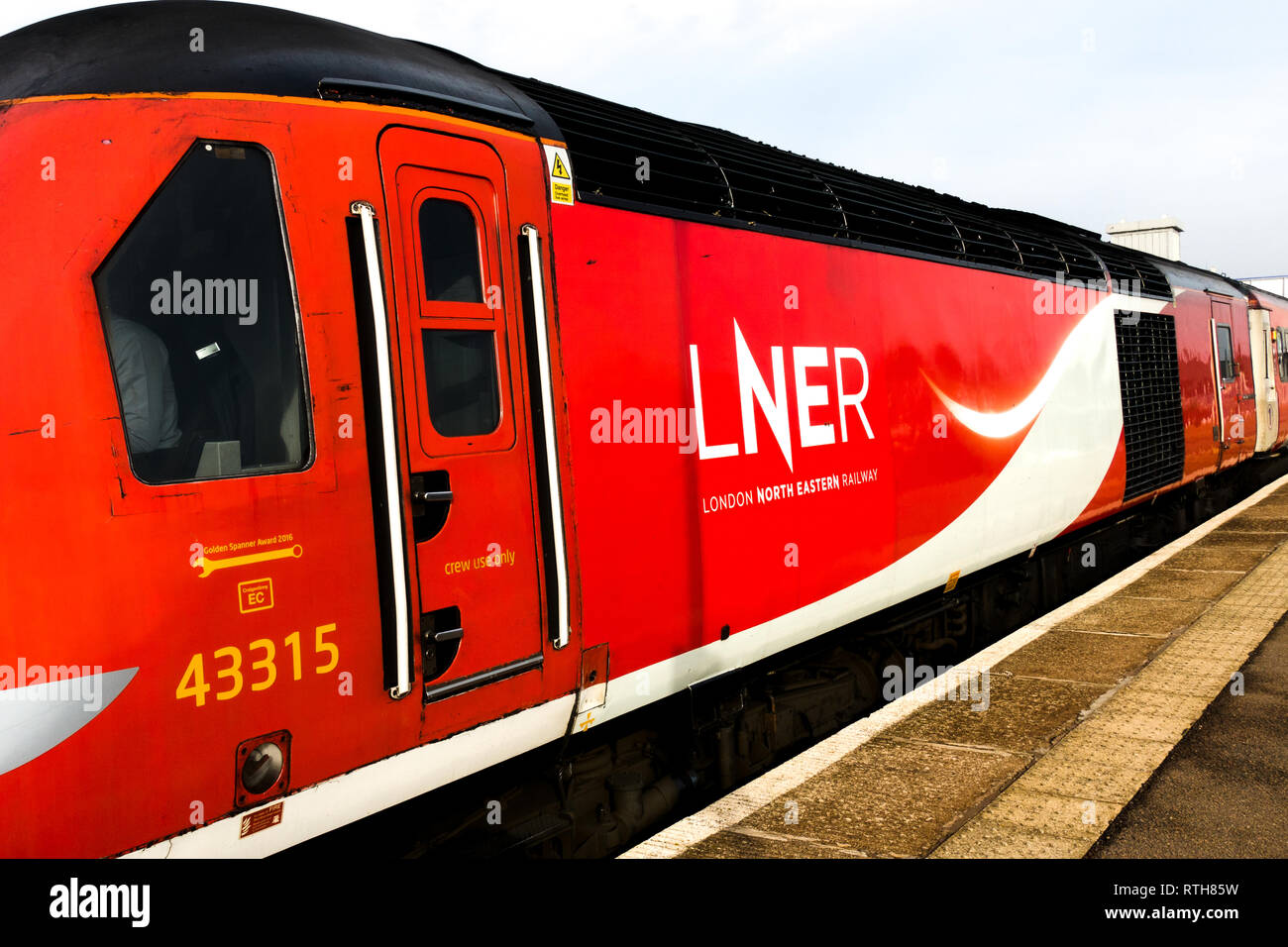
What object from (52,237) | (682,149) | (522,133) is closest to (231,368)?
(52,237)

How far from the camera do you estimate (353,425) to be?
2.73 m

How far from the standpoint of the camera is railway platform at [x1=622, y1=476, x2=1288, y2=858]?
3.86 metres

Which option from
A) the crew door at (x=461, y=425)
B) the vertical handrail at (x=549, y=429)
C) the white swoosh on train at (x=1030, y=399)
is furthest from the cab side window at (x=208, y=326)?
the white swoosh on train at (x=1030, y=399)

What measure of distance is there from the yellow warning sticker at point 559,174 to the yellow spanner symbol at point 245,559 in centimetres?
159

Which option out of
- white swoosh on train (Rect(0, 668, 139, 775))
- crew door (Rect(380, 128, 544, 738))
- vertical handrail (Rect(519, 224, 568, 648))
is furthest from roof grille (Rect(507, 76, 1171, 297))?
white swoosh on train (Rect(0, 668, 139, 775))

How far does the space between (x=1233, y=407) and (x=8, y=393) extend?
1472cm

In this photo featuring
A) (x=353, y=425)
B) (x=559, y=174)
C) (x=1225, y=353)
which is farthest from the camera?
(x=1225, y=353)

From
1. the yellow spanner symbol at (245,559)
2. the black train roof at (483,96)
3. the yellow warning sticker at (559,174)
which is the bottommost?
the yellow spanner symbol at (245,559)

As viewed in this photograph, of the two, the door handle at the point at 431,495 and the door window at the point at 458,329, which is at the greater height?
the door window at the point at 458,329

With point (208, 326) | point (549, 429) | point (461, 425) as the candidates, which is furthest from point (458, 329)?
point (208, 326)

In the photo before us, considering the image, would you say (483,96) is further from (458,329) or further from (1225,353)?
(1225,353)

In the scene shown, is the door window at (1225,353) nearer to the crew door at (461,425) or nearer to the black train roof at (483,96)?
the black train roof at (483,96)

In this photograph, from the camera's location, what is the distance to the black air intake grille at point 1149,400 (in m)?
9.43

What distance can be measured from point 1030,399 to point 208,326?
6.33m
